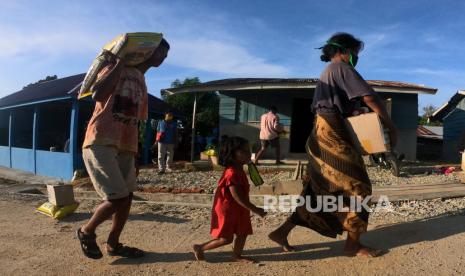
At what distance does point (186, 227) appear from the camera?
15.0 feet

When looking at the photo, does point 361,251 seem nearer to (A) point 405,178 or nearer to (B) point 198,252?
(B) point 198,252

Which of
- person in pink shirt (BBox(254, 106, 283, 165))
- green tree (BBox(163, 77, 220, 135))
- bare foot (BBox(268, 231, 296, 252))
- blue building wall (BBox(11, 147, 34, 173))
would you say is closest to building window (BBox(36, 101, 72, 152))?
blue building wall (BBox(11, 147, 34, 173))

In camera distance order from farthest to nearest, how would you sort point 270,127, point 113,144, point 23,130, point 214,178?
point 23,130
point 270,127
point 214,178
point 113,144

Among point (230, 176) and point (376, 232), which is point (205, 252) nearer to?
point (230, 176)

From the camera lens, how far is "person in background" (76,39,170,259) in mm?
3236

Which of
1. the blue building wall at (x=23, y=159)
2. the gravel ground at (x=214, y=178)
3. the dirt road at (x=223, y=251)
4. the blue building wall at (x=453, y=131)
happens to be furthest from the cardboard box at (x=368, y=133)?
the blue building wall at (x=453, y=131)

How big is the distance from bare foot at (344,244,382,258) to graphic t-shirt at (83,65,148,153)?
6.26 feet

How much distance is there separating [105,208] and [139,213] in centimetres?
215

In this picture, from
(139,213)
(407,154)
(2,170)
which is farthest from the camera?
(2,170)

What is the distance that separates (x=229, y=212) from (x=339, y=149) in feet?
3.21

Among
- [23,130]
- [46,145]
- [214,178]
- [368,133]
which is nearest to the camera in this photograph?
[368,133]

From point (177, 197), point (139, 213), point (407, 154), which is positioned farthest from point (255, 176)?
point (407, 154)

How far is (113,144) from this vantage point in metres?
3.28

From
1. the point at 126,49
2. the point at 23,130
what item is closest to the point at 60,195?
the point at 126,49
